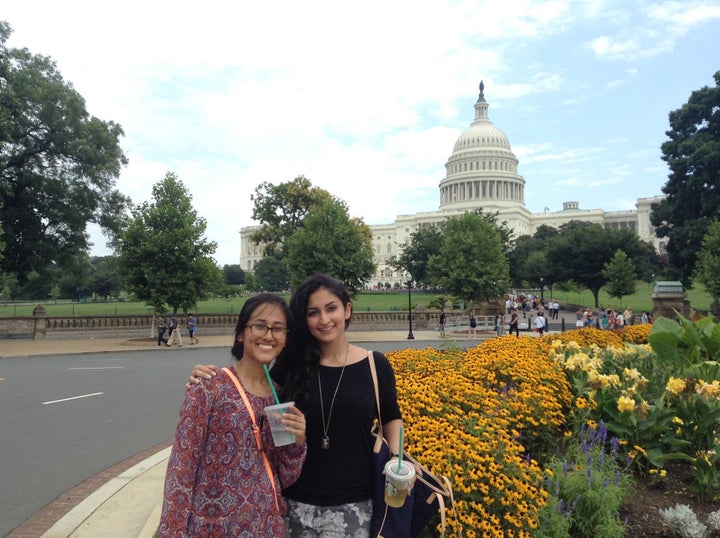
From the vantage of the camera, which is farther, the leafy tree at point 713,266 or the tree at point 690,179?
the tree at point 690,179

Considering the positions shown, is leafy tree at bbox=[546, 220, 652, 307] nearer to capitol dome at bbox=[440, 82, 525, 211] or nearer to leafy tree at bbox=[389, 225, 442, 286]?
leafy tree at bbox=[389, 225, 442, 286]

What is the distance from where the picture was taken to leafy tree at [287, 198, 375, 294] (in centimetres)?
3300

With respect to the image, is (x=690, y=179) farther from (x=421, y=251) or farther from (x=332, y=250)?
(x=421, y=251)

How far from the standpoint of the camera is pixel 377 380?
2738 millimetres

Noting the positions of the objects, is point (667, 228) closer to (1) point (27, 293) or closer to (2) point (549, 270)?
(2) point (549, 270)

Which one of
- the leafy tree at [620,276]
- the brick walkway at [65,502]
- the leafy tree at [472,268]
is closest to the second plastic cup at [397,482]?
the brick walkway at [65,502]

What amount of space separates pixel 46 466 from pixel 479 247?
101 feet

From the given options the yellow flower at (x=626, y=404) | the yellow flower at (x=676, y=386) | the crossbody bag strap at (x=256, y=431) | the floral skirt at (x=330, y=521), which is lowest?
the floral skirt at (x=330, y=521)

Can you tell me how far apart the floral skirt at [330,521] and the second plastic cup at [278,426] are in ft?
1.58

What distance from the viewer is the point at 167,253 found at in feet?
81.4

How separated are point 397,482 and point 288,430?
54 centimetres

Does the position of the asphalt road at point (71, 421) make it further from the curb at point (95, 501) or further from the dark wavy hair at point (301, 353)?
the dark wavy hair at point (301, 353)

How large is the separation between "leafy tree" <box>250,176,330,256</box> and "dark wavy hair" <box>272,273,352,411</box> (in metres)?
47.5

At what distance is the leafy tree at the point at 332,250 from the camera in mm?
33000
